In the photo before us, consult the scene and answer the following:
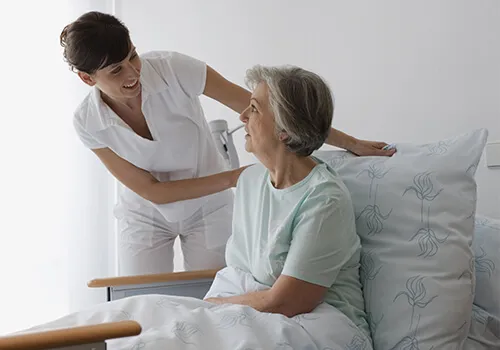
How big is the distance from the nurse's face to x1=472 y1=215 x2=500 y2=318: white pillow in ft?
3.50

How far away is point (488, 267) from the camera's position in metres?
1.72

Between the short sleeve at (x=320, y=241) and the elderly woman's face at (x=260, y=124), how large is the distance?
207 millimetres

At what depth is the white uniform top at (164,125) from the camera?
1.92m

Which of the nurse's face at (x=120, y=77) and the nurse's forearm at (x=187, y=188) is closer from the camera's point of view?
the nurse's face at (x=120, y=77)

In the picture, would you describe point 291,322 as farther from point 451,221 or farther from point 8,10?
point 8,10

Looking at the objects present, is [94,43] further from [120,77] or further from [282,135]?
[282,135]

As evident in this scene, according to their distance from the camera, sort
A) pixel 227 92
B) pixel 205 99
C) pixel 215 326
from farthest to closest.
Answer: pixel 205 99 < pixel 227 92 < pixel 215 326

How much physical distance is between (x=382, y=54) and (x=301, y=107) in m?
0.85

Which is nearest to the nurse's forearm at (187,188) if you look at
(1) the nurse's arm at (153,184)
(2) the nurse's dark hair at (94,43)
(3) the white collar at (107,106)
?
(1) the nurse's arm at (153,184)

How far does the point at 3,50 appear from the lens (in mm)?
2682

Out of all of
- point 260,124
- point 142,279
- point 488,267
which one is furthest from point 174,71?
point 488,267

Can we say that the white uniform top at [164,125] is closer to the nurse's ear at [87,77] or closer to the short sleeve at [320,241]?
the nurse's ear at [87,77]

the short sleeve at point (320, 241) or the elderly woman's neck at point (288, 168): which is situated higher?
the elderly woman's neck at point (288, 168)

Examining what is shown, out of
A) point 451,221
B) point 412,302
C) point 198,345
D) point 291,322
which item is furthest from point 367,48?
point 198,345
